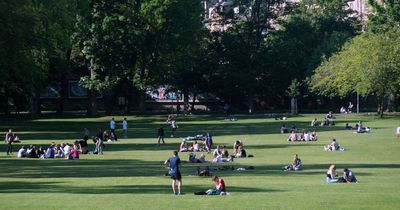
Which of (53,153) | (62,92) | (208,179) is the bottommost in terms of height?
(208,179)

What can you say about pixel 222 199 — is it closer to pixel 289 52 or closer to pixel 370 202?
pixel 370 202

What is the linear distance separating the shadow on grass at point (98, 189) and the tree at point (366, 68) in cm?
5943

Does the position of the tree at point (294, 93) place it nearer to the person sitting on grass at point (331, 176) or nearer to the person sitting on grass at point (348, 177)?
the person sitting on grass at point (331, 176)

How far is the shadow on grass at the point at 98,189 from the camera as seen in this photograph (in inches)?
1137

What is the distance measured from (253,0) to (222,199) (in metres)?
85.2

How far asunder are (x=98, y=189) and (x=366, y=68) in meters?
63.1

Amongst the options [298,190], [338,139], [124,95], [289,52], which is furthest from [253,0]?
[298,190]

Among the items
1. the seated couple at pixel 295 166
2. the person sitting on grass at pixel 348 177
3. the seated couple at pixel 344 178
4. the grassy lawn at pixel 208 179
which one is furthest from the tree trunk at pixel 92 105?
the person sitting on grass at pixel 348 177

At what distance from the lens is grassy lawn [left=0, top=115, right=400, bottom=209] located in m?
25.4

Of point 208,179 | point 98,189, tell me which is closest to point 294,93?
point 208,179

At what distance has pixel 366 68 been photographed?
8788 cm

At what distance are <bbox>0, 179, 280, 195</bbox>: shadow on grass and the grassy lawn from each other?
0.04m

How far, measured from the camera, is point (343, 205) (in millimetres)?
24453

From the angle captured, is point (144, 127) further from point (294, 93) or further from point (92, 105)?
point (294, 93)
